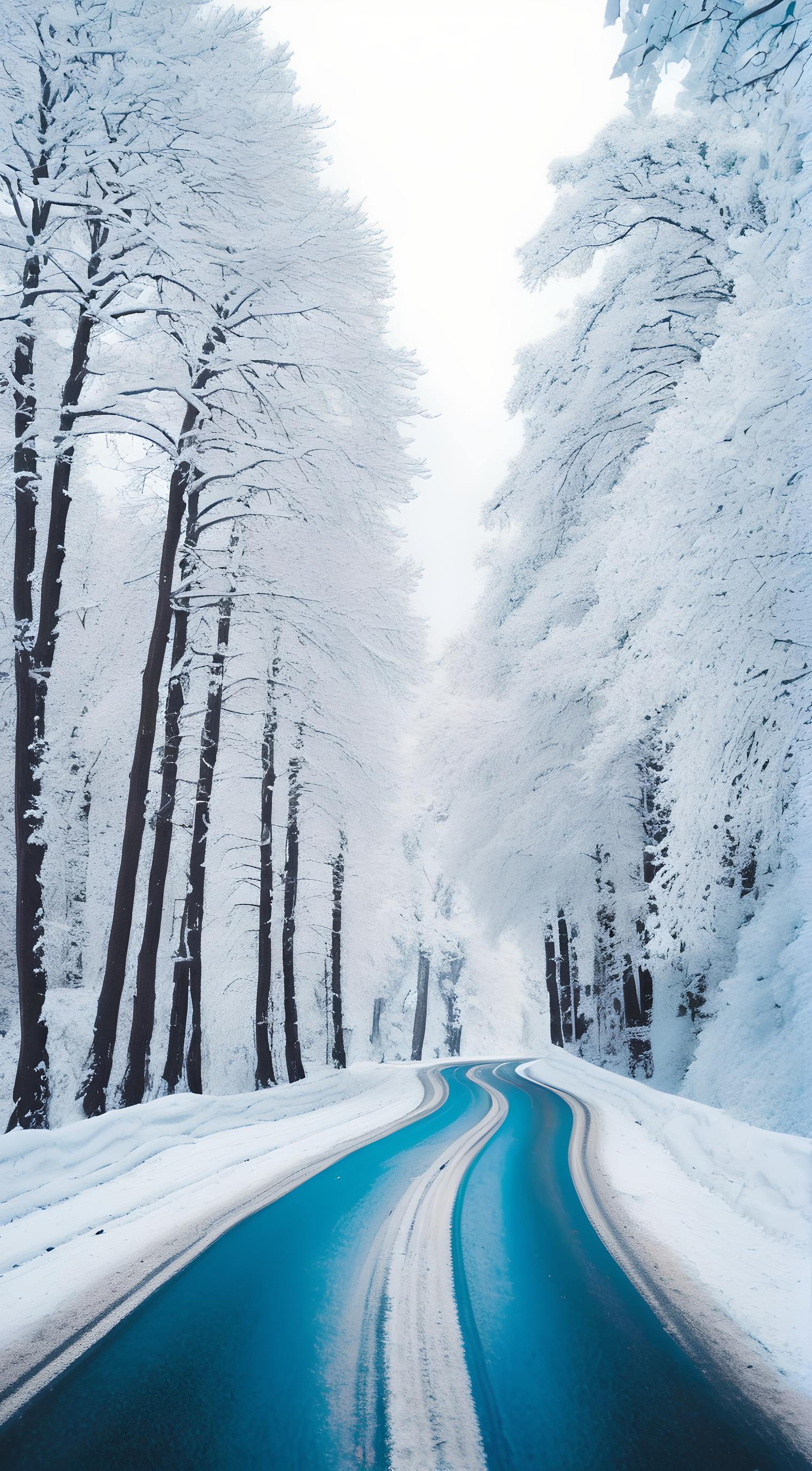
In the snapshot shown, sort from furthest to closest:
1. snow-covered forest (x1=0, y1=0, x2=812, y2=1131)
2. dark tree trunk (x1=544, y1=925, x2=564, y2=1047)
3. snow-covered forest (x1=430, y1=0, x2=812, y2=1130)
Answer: dark tree trunk (x1=544, y1=925, x2=564, y2=1047) → snow-covered forest (x1=0, y1=0, x2=812, y2=1131) → snow-covered forest (x1=430, y1=0, x2=812, y2=1130)

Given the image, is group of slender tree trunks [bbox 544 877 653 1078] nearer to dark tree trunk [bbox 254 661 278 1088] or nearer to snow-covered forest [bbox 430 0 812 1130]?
snow-covered forest [bbox 430 0 812 1130]

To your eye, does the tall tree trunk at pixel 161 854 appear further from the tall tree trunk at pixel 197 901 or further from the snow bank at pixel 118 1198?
the snow bank at pixel 118 1198

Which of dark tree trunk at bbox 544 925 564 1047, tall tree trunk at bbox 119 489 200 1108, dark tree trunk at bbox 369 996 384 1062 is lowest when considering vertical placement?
dark tree trunk at bbox 369 996 384 1062

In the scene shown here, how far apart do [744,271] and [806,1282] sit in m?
7.77

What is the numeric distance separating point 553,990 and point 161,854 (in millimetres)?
16309

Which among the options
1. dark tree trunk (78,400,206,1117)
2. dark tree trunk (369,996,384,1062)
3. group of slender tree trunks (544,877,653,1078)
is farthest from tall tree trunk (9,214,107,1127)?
dark tree trunk (369,996,384,1062)

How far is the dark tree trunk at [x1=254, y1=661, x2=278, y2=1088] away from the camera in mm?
12086

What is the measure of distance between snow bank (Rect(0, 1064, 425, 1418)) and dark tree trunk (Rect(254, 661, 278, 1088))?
381cm

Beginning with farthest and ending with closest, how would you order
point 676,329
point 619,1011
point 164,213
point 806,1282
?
point 619,1011, point 676,329, point 164,213, point 806,1282

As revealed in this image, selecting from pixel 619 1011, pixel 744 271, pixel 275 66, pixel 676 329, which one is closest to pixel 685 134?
pixel 676 329

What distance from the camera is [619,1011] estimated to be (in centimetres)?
2041

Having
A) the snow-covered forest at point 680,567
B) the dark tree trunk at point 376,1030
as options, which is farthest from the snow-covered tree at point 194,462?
the dark tree trunk at point 376,1030

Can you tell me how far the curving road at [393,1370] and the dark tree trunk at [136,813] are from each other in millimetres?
4164

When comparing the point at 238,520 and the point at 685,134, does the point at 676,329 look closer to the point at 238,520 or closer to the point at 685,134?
the point at 685,134
